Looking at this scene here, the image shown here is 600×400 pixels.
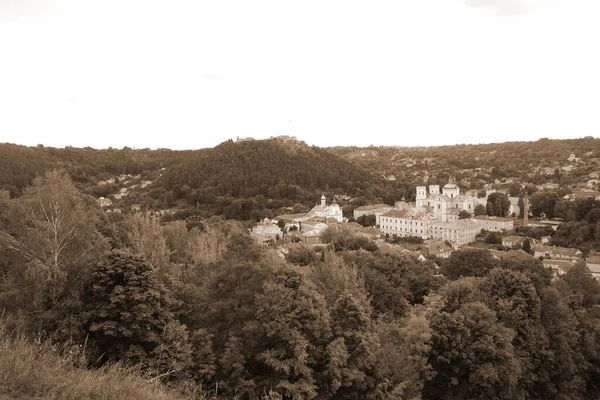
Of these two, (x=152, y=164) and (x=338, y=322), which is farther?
(x=152, y=164)

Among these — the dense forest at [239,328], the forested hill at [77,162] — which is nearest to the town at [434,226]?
the forested hill at [77,162]

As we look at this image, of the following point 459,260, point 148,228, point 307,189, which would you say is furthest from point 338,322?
point 307,189

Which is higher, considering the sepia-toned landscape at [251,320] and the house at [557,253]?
the sepia-toned landscape at [251,320]

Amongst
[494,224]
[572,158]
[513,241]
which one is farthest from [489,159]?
[513,241]

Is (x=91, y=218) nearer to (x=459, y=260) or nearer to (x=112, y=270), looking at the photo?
(x=112, y=270)

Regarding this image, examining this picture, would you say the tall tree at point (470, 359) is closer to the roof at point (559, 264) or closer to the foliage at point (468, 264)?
the foliage at point (468, 264)

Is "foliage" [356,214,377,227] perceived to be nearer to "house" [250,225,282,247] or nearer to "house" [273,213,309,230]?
"house" [273,213,309,230]
